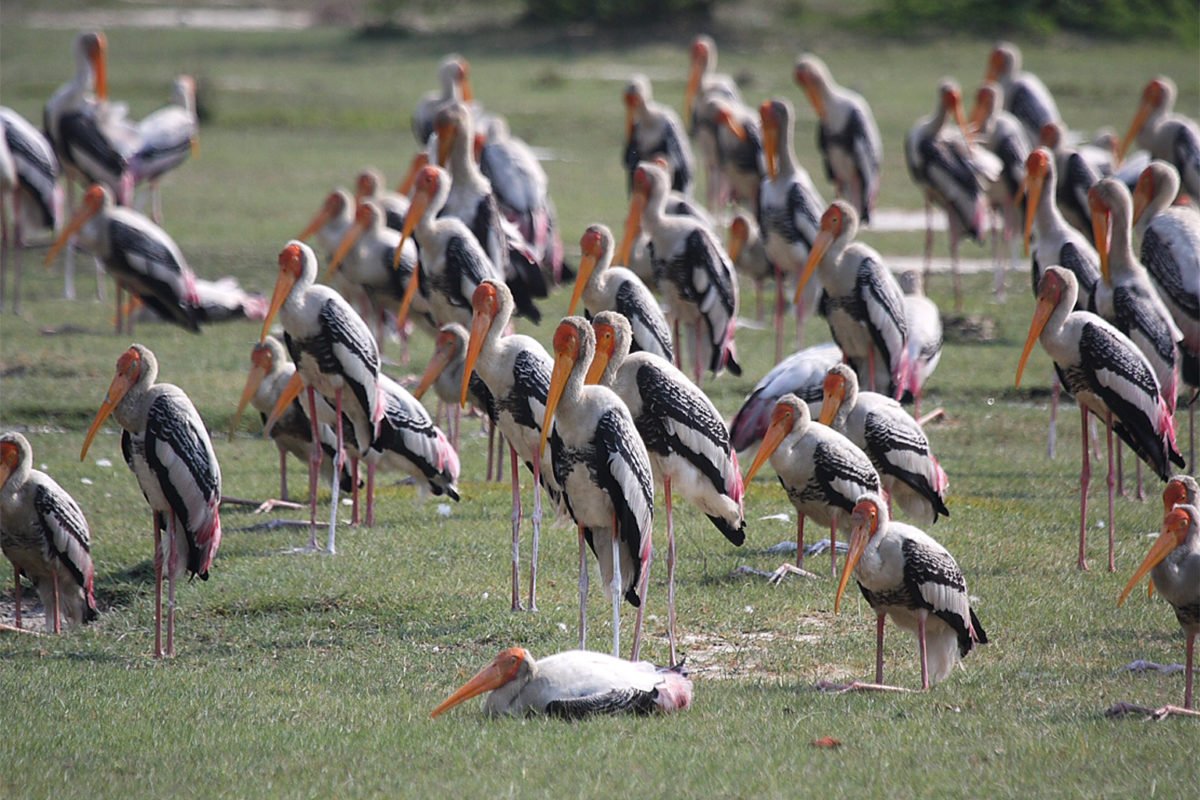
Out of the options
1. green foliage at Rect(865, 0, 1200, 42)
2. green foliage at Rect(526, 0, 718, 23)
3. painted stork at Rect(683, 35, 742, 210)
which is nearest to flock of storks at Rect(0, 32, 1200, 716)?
painted stork at Rect(683, 35, 742, 210)

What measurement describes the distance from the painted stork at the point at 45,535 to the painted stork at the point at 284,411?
73.8 inches

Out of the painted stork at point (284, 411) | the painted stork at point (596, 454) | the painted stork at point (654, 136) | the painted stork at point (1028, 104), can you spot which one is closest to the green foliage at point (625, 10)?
the painted stork at point (1028, 104)

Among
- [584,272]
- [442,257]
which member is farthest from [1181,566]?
[442,257]

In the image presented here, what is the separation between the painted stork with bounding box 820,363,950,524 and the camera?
8094 millimetres

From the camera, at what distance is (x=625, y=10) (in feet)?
109

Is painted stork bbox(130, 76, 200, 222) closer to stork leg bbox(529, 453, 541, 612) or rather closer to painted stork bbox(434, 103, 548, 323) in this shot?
painted stork bbox(434, 103, 548, 323)

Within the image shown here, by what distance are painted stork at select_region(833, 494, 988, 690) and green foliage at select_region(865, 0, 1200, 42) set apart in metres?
26.7

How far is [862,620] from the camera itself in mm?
7586

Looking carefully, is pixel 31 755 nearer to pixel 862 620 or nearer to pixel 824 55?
pixel 862 620

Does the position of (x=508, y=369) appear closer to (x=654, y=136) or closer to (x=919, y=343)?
(x=919, y=343)

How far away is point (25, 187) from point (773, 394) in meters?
8.94

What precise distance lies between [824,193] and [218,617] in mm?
13830

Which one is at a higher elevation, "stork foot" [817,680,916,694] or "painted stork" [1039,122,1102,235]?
"painted stork" [1039,122,1102,235]

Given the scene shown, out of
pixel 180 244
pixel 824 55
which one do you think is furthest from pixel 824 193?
pixel 824 55
